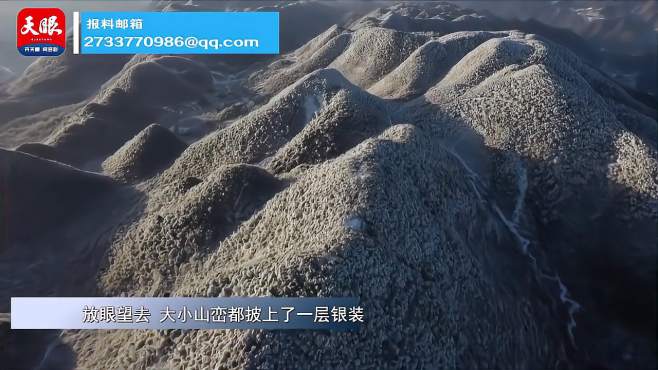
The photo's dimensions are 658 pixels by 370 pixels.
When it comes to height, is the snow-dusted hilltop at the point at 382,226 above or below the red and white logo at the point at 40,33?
below

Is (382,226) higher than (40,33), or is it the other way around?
(40,33)

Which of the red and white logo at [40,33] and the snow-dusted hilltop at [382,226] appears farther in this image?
the red and white logo at [40,33]

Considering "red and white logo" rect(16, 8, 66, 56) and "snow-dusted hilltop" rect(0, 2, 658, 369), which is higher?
"red and white logo" rect(16, 8, 66, 56)

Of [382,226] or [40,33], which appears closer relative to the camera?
[382,226]

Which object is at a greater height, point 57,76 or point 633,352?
point 57,76

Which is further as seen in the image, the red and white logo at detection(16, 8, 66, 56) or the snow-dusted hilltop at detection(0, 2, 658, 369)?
the red and white logo at detection(16, 8, 66, 56)

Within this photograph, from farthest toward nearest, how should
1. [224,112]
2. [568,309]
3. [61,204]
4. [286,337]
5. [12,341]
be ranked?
[224,112], [61,204], [568,309], [12,341], [286,337]

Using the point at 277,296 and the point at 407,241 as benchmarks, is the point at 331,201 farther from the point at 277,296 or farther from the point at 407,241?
the point at 277,296

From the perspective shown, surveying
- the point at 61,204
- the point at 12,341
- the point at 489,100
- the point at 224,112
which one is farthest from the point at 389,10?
the point at 12,341
